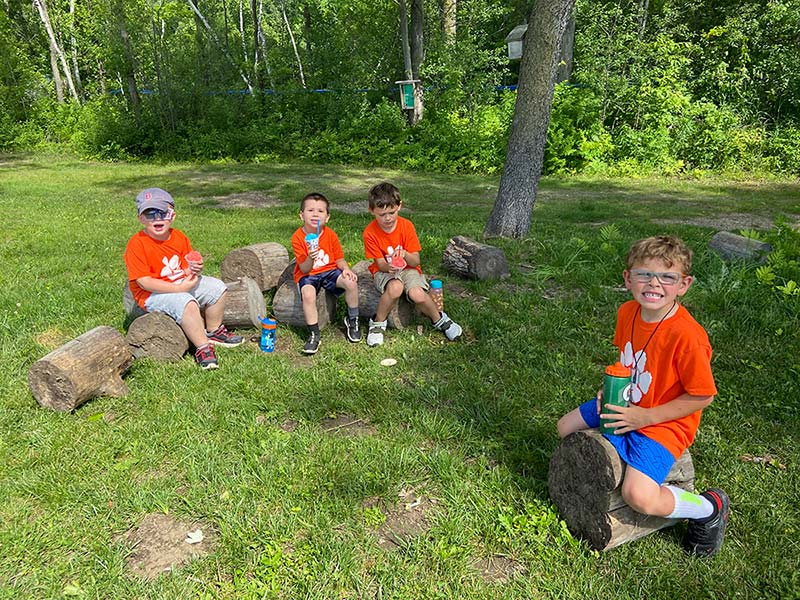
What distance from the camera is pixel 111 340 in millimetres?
3854

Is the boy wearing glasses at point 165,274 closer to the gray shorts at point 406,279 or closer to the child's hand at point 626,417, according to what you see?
the gray shorts at point 406,279

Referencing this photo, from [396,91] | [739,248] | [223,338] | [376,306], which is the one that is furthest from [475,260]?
[396,91]

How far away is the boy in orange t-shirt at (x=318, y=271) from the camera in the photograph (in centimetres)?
459

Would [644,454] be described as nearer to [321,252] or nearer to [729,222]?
[321,252]

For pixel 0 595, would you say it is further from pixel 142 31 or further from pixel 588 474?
pixel 142 31

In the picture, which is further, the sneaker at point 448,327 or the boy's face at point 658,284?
the sneaker at point 448,327

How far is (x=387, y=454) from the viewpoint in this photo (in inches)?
124

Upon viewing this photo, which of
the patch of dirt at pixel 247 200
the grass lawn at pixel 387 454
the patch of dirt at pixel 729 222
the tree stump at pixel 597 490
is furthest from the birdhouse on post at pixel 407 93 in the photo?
the tree stump at pixel 597 490

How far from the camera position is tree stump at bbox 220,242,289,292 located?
215 inches

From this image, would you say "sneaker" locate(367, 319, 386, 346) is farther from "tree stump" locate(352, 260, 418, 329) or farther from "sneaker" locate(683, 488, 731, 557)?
"sneaker" locate(683, 488, 731, 557)

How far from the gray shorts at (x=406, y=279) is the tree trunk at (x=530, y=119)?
2517 mm

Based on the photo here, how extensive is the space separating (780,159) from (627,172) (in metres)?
3.28

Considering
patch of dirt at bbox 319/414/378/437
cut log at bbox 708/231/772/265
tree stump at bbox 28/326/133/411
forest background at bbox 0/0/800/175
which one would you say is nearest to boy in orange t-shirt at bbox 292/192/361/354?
patch of dirt at bbox 319/414/378/437

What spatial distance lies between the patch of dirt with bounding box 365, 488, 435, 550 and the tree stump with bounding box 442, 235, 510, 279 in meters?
3.12
